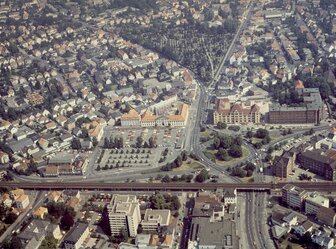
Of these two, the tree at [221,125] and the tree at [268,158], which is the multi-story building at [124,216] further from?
the tree at [221,125]

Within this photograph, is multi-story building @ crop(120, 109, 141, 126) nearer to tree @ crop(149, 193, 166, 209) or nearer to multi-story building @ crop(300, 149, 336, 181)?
tree @ crop(149, 193, 166, 209)

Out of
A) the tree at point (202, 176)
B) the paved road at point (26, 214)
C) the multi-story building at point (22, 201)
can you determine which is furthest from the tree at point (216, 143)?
the multi-story building at point (22, 201)

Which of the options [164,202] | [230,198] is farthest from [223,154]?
[164,202]

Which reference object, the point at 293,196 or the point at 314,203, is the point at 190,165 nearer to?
the point at 293,196

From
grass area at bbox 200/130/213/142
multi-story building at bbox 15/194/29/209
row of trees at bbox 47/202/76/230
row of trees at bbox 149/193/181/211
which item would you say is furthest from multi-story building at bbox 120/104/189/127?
row of trees at bbox 47/202/76/230

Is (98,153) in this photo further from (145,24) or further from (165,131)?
(145,24)

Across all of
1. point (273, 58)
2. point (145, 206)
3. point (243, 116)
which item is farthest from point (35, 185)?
point (273, 58)
